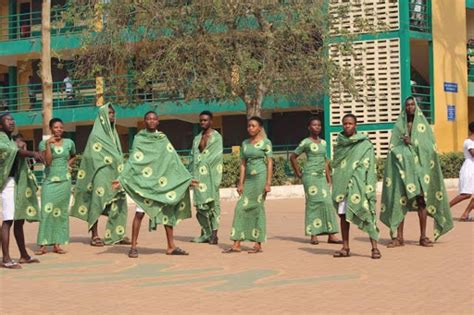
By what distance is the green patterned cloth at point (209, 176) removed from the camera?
12109 mm

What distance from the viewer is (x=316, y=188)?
11852 mm

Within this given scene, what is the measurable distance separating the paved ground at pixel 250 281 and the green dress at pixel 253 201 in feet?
1.00

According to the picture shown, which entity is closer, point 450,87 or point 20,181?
point 20,181

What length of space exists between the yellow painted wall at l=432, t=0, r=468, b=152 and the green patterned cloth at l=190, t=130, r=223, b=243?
16614 mm

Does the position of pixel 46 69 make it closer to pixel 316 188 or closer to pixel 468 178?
pixel 468 178

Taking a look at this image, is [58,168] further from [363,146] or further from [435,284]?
[435,284]

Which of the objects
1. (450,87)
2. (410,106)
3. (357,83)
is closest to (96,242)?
(410,106)

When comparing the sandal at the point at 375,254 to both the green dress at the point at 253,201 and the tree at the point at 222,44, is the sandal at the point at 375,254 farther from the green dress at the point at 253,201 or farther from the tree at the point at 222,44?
the tree at the point at 222,44

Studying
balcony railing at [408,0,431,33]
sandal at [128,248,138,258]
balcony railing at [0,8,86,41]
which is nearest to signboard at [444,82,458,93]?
balcony railing at [408,0,431,33]

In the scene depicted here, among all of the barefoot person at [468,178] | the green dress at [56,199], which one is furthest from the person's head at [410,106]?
the green dress at [56,199]

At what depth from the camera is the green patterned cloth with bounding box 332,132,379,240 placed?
10.0 meters

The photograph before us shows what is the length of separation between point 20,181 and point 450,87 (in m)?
20.6

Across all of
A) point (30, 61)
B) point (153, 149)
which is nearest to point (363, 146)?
point (153, 149)

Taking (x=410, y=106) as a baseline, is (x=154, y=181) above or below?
below
